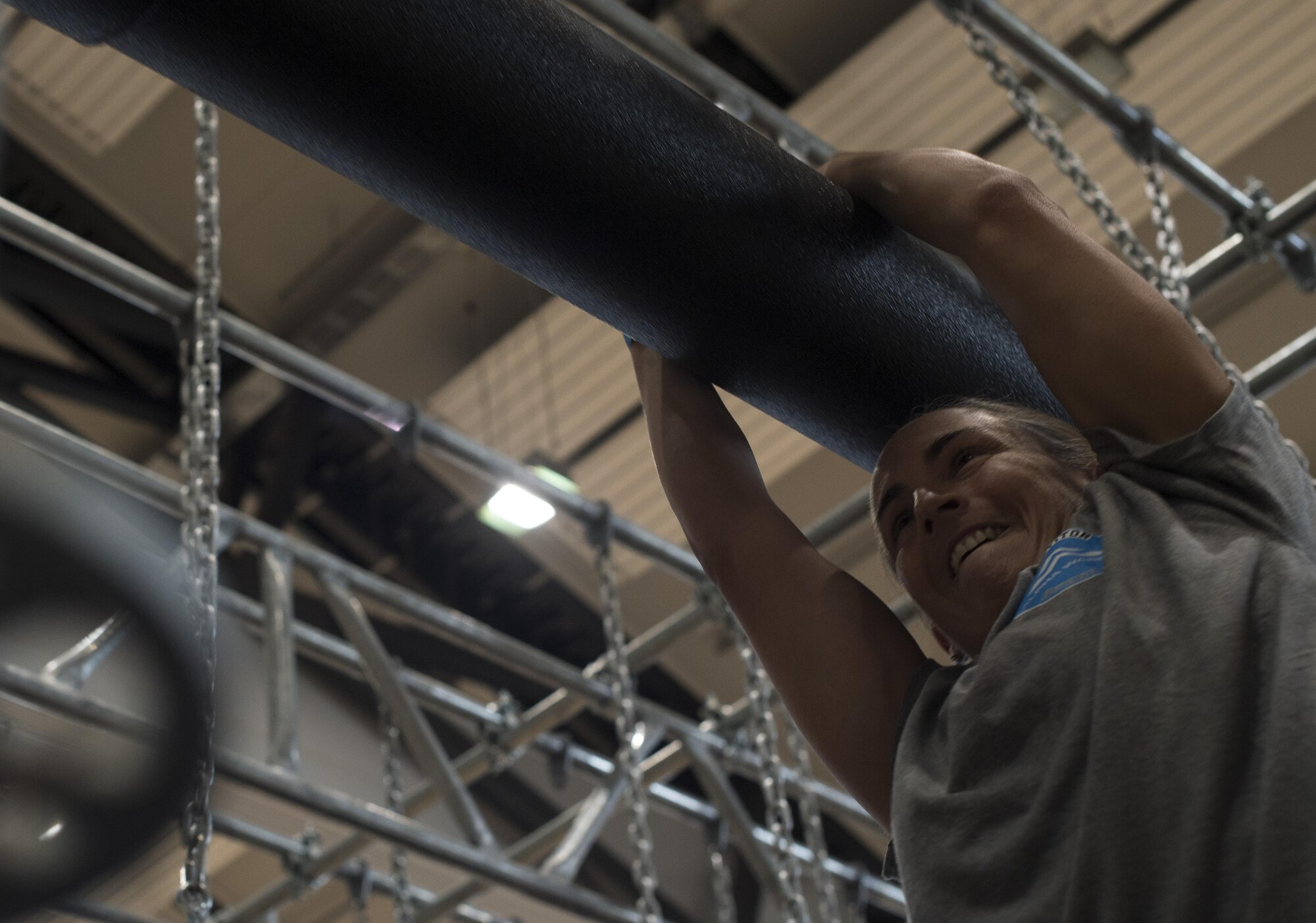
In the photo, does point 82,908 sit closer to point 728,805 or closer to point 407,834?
point 407,834

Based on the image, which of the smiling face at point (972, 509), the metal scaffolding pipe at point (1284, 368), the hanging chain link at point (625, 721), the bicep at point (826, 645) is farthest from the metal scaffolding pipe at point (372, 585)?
the smiling face at point (972, 509)

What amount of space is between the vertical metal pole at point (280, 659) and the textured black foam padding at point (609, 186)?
8.32 feet

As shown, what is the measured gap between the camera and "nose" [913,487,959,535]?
1234 millimetres

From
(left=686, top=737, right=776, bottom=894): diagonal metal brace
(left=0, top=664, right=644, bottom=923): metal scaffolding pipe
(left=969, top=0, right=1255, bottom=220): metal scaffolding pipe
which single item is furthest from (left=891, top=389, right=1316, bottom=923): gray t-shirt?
(left=686, top=737, right=776, bottom=894): diagonal metal brace

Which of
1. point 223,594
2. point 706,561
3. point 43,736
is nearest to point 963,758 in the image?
point 706,561

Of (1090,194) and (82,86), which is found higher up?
(82,86)

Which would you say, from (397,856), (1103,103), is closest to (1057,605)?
(1103,103)

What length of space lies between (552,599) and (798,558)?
5.96 metres

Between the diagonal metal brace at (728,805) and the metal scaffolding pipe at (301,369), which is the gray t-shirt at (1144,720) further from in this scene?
the diagonal metal brace at (728,805)

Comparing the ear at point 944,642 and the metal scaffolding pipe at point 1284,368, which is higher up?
the metal scaffolding pipe at point 1284,368

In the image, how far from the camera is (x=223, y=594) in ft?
14.3

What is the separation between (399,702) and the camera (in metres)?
4.09

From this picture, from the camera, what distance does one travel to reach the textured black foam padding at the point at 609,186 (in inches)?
39.8

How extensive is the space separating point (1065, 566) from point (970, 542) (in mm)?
172
